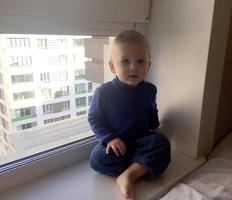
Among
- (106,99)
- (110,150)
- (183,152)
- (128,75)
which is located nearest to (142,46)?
(128,75)

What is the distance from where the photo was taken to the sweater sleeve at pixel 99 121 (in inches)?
31.8

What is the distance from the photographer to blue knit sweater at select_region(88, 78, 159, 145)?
2.71 feet

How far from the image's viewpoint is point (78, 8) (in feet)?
2.46

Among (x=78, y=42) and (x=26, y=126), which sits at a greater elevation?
(x=78, y=42)

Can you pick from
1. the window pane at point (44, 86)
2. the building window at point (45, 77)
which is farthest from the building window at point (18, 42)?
the building window at point (45, 77)

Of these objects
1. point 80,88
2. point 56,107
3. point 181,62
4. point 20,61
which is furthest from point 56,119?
point 181,62

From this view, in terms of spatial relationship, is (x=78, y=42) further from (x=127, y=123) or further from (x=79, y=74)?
(x=127, y=123)

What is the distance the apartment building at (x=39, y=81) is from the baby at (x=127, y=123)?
0.50ft

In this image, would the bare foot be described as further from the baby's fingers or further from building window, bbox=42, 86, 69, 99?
building window, bbox=42, 86, 69, 99

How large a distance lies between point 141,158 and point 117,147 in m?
0.08

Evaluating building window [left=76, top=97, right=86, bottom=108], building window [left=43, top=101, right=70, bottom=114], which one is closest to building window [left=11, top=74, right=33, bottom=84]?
building window [left=43, top=101, right=70, bottom=114]

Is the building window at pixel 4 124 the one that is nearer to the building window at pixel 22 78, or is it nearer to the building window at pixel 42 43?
the building window at pixel 22 78

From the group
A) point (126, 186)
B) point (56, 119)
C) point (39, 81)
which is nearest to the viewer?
point (126, 186)

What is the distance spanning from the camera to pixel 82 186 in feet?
2.50
